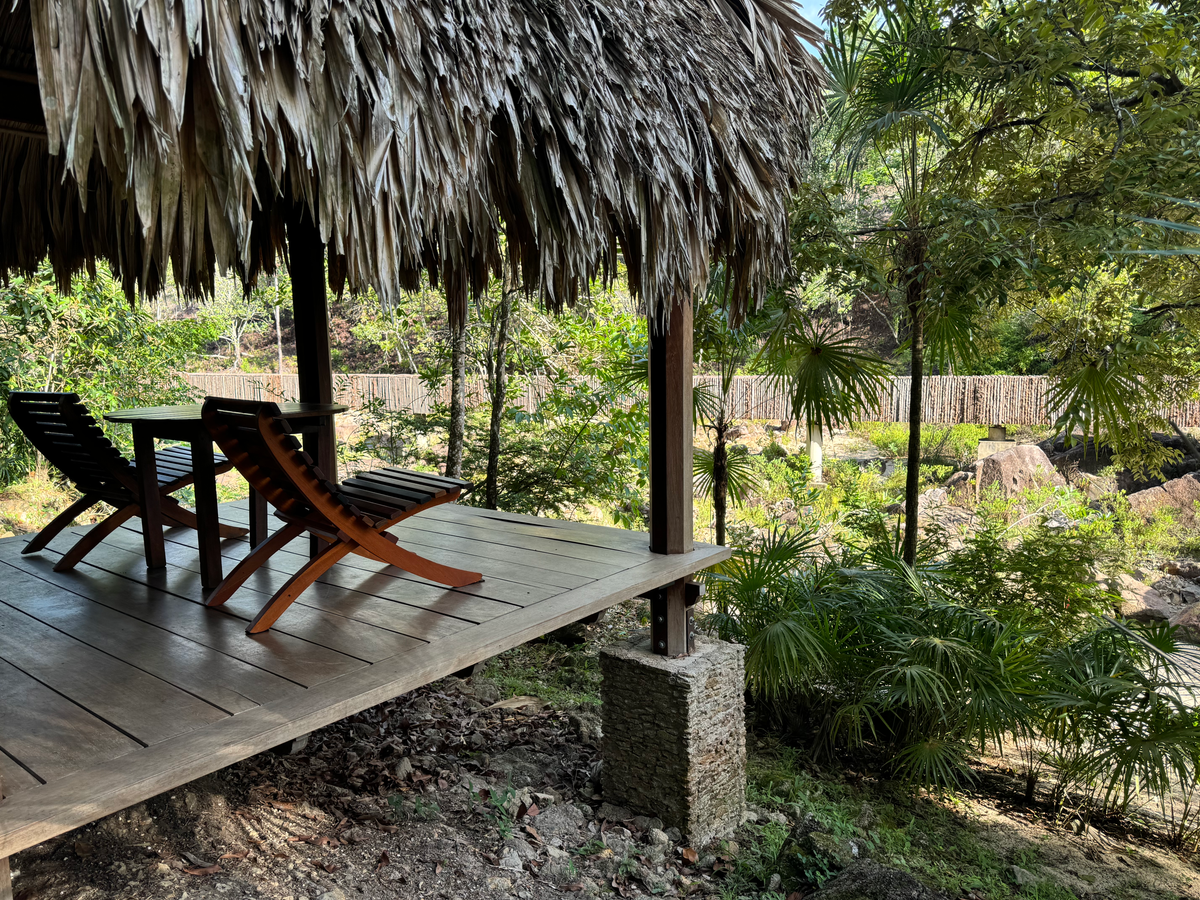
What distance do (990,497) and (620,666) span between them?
884 centimetres

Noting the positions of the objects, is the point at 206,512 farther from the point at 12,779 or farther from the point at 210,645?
the point at 12,779

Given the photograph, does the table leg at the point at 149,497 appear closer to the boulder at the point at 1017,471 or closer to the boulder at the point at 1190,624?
the boulder at the point at 1190,624

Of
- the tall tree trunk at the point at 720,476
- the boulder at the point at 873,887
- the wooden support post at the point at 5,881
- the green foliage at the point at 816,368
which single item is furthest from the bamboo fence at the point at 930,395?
the wooden support post at the point at 5,881

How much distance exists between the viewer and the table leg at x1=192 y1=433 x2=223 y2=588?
112 inches

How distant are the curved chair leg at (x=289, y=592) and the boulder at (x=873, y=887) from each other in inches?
76.1

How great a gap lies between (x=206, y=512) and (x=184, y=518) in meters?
0.91

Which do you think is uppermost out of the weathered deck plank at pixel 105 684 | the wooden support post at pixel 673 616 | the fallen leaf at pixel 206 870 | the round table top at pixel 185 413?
the round table top at pixel 185 413

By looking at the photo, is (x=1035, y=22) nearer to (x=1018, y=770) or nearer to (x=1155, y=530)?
(x=1018, y=770)

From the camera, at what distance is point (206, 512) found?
9.35ft

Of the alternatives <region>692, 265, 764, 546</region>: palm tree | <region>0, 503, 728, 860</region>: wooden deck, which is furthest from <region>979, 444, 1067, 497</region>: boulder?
<region>0, 503, 728, 860</region>: wooden deck

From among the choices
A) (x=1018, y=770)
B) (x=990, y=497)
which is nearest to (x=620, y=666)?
(x=1018, y=770)

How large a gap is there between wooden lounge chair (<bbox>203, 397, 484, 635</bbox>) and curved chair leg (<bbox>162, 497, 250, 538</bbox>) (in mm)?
1003

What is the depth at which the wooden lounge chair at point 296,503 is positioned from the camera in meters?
2.40

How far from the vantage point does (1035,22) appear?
13.6 ft
